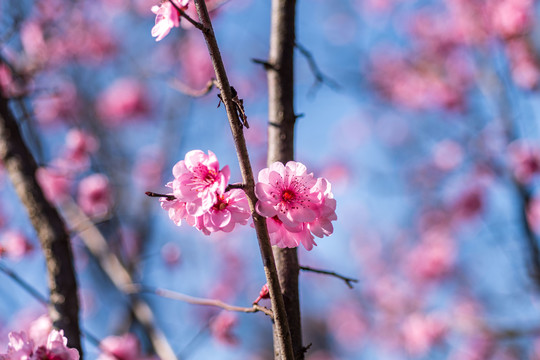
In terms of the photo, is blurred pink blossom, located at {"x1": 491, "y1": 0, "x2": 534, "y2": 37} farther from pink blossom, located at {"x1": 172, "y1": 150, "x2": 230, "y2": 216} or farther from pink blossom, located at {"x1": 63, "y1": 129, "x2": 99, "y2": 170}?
pink blossom, located at {"x1": 172, "y1": 150, "x2": 230, "y2": 216}

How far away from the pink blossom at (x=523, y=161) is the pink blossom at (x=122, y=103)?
14.7 ft

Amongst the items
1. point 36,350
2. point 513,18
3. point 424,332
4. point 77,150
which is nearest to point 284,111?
point 36,350

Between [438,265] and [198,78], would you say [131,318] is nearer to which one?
[198,78]

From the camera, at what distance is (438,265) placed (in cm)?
575

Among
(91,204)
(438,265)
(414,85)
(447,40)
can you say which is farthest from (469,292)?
(91,204)

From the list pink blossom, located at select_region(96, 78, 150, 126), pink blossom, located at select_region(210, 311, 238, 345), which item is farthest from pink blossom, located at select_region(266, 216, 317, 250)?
pink blossom, located at select_region(96, 78, 150, 126)

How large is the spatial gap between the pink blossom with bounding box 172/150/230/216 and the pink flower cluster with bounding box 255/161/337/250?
106mm

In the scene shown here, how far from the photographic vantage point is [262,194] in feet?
2.95

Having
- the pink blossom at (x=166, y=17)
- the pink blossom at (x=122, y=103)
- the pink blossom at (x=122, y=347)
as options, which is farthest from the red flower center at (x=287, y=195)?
the pink blossom at (x=122, y=103)

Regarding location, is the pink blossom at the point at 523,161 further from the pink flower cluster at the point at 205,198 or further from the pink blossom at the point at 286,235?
the pink flower cluster at the point at 205,198

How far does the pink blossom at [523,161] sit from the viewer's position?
366cm

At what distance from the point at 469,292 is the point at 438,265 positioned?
90.0 inches

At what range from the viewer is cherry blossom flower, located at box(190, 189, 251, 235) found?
95 centimetres

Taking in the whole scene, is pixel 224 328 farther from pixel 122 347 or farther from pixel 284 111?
pixel 284 111
